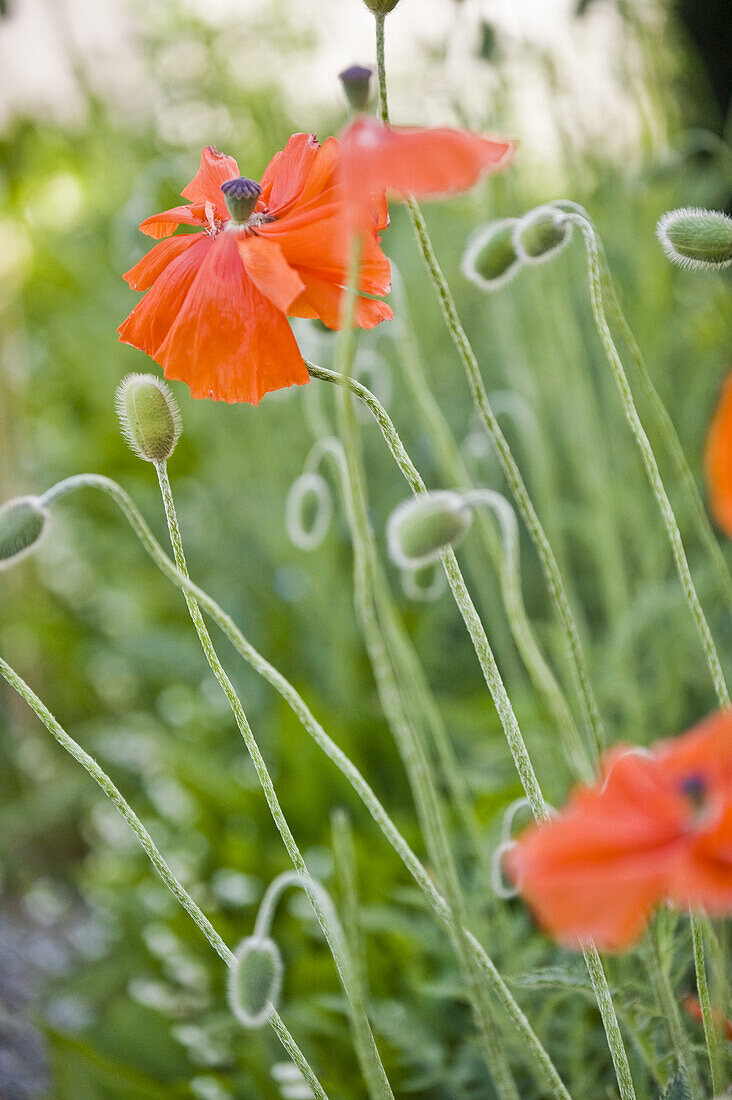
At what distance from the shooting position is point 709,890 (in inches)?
8.4

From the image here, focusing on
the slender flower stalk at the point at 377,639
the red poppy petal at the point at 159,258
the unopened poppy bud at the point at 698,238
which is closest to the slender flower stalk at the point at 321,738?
the slender flower stalk at the point at 377,639

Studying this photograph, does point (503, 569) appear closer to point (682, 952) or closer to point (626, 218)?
point (682, 952)

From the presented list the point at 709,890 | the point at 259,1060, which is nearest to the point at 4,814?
the point at 259,1060

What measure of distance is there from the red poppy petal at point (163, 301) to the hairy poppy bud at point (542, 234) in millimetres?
139

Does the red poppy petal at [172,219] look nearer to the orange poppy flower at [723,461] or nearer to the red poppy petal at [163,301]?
the red poppy petal at [163,301]

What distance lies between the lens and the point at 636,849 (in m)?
0.24

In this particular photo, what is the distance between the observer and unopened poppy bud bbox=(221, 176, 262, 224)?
39 cm

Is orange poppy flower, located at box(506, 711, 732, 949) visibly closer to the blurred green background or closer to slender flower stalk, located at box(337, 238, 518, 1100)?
slender flower stalk, located at box(337, 238, 518, 1100)

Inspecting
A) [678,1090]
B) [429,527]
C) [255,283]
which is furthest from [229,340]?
[678,1090]

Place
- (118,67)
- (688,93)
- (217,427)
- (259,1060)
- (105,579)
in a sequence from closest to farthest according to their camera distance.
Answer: (259,1060)
(217,427)
(688,93)
(118,67)
(105,579)

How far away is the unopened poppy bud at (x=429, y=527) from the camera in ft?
1.06

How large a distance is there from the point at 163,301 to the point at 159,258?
0.09 feet

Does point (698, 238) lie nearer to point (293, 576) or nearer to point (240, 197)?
point (240, 197)

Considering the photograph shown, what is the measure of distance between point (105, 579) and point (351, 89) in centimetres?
159
